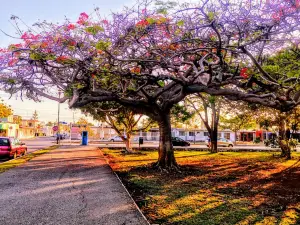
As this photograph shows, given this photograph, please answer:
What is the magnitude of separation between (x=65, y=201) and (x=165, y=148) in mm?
7643

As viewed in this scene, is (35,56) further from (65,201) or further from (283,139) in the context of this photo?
(283,139)

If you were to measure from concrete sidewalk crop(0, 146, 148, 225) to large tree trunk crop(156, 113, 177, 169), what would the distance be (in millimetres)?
3430

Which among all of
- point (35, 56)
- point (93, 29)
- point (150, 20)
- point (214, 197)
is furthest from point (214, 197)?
point (35, 56)

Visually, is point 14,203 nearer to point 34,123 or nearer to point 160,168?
point 160,168

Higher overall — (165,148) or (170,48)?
(170,48)

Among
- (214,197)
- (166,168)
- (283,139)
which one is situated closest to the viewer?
(214,197)

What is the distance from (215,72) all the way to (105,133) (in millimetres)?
63802

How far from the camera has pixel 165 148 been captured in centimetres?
1452

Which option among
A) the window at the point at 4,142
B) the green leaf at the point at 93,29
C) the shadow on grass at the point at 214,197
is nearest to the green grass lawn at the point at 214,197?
the shadow on grass at the point at 214,197

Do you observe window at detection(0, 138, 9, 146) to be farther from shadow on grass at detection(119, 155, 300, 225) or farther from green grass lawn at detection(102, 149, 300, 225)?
shadow on grass at detection(119, 155, 300, 225)

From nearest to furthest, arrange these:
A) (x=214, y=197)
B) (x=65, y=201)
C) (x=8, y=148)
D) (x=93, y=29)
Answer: (x=65, y=201) < (x=214, y=197) < (x=93, y=29) < (x=8, y=148)

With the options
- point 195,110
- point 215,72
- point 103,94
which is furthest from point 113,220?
point 195,110

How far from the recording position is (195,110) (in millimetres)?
28297

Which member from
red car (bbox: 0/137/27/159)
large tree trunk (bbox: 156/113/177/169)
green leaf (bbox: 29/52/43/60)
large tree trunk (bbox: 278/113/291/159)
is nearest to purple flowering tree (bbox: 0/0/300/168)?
green leaf (bbox: 29/52/43/60)
